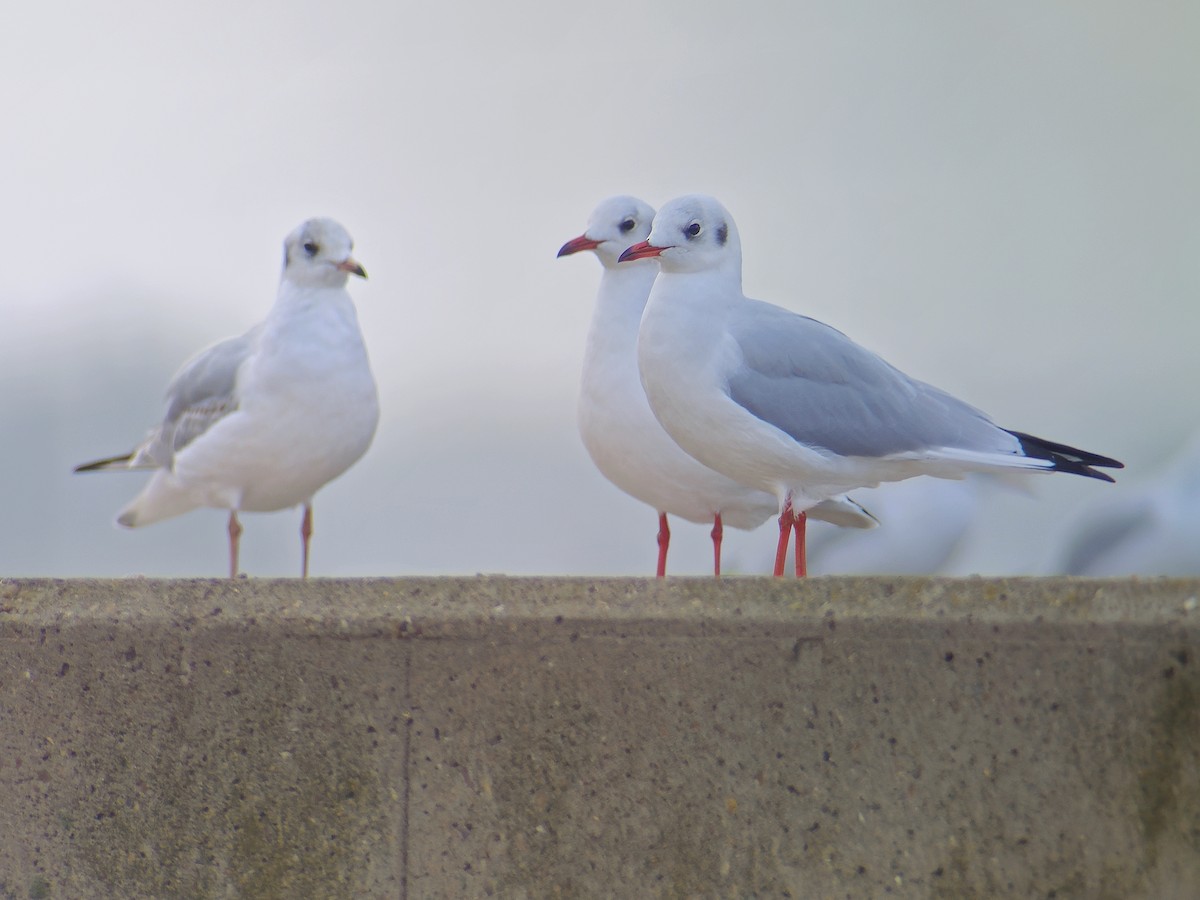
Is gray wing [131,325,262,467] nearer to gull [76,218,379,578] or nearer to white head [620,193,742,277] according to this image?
gull [76,218,379,578]

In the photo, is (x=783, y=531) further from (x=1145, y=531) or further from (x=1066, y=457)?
(x=1145, y=531)

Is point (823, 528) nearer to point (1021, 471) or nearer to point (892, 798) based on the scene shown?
point (1021, 471)

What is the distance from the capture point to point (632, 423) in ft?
10.5

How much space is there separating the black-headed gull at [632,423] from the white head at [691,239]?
0.54 m

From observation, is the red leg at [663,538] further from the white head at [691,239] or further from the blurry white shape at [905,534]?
the blurry white shape at [905,534]

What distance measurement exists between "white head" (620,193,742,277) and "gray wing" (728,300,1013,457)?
164 millimetres

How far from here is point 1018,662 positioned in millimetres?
1763

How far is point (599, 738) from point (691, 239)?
1.22 m

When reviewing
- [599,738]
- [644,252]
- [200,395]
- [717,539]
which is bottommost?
[599,738]

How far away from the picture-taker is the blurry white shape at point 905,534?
243 inches

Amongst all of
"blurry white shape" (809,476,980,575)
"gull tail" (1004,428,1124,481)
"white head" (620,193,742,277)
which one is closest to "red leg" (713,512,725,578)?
"white head" (620,193,742,277)

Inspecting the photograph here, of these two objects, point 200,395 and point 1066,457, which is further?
point 200,395

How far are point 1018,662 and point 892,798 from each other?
0.25m

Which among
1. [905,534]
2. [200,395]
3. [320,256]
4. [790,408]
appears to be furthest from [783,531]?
[905,534]
